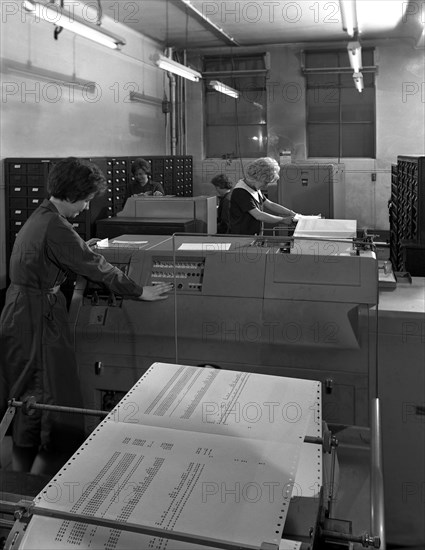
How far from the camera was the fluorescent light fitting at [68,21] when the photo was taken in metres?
3.72

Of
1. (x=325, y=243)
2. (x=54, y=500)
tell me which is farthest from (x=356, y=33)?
Answer: (x=54, y=500)

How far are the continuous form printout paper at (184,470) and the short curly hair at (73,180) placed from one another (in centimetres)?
130

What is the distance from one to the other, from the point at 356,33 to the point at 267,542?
25.7ft

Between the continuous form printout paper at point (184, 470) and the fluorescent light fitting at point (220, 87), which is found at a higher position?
the fluorescent light fitting at point (220, 87)

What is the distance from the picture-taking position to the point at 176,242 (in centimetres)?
237

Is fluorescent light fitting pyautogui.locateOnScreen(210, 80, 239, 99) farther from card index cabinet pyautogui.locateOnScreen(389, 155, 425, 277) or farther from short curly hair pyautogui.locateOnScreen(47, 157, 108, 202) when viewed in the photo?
short curly hair pyautogui.locateOnScreen(47, 157, 108, 202)

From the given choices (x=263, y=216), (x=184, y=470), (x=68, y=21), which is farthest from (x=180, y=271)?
(x=68, y=21)

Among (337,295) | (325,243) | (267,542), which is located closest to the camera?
(267,542)

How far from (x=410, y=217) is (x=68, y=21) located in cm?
263

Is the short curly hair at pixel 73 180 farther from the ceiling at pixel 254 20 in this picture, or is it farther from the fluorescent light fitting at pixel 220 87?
the fluorescent light fitting at pixel 220 87

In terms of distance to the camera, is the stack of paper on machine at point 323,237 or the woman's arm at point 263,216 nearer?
the stack of paper on machine at point 323,237

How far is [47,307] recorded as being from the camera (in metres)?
2.40

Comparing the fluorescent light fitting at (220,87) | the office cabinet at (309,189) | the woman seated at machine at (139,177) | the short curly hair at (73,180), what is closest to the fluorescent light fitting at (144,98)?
the fluorescent light fitting at (220,87)

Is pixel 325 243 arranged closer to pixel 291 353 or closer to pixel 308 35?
pixel 291 353
